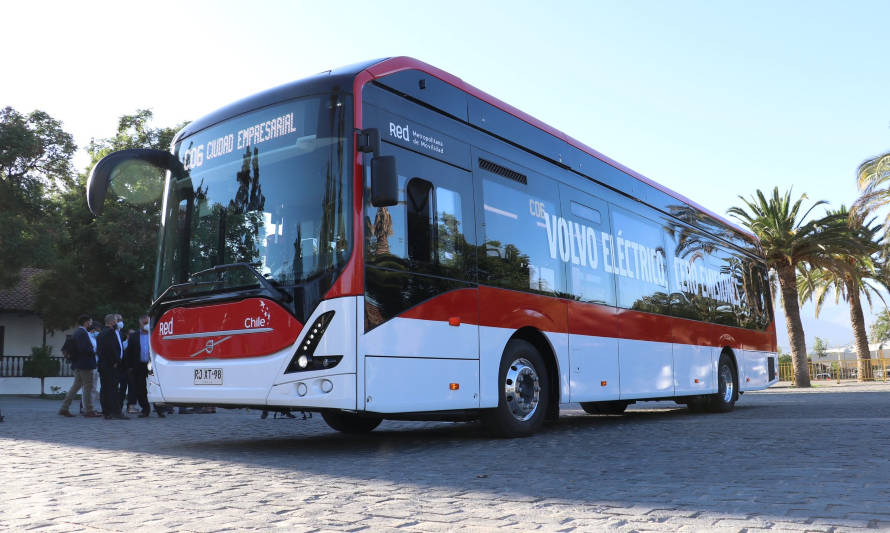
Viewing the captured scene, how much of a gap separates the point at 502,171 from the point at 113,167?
13.8 ft

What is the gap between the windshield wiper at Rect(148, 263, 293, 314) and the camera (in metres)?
7.27

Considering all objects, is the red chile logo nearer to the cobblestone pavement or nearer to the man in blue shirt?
the cobblestone pavement

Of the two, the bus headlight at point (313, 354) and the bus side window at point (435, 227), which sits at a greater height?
the bus side window at point (435, 227)

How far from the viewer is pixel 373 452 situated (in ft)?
26.0

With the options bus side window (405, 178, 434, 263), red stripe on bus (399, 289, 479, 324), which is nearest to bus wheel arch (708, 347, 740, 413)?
red stripe on bus (399, 289, 479, 324)

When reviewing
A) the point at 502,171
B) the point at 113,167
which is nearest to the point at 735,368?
the point at 502,171

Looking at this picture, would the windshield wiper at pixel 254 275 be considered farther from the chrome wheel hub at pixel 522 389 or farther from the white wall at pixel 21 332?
the white wall at pixel 21 332

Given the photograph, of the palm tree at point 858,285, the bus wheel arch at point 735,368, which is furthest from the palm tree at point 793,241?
the bus wheel arch at point 735,368

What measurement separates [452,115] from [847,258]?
114 feet

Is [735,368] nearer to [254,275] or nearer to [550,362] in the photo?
[550,362]

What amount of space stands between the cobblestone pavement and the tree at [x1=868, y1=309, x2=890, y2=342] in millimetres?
99235

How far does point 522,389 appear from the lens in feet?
30.3

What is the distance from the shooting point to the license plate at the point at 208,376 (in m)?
7.63

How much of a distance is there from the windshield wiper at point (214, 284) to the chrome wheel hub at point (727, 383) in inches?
417
